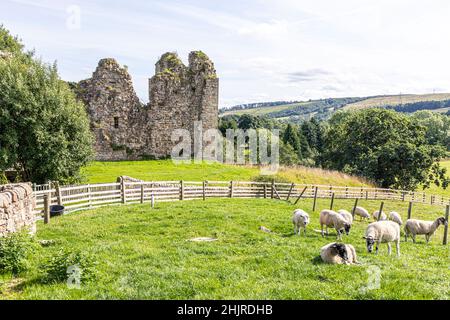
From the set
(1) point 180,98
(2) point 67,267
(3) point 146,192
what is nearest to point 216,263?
(2) point 67,267

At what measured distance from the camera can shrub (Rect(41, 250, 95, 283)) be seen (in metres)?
8.67

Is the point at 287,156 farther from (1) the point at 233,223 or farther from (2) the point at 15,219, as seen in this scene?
(2) the point at 15,219

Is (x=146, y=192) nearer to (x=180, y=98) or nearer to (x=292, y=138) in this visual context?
(x=180, y=98)

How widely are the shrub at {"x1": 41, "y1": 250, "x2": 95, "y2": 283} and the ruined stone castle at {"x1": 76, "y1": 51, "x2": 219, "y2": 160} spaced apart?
106 feet

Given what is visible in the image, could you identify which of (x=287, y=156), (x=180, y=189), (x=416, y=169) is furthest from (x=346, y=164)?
(x=180, y=189)

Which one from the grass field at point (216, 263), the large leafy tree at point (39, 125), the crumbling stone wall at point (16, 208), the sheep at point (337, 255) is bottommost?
the grass field at point (216, 263)

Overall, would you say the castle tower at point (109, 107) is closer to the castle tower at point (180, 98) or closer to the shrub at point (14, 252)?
the castle tower at point (180, 98)

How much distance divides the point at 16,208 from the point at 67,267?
14.7ft

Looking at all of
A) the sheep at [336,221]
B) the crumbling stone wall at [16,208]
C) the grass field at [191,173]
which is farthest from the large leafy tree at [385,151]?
the crumbling stone wall at [16,208]

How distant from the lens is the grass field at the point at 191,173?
32688 millimetres

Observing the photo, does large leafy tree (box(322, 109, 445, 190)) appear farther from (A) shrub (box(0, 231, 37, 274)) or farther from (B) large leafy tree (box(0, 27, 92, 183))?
(A) shrub (box(0, 231, 37, 274))

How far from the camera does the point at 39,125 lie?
2208 cm

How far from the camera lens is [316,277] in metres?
9.09

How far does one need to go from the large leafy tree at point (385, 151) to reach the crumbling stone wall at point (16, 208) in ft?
127
